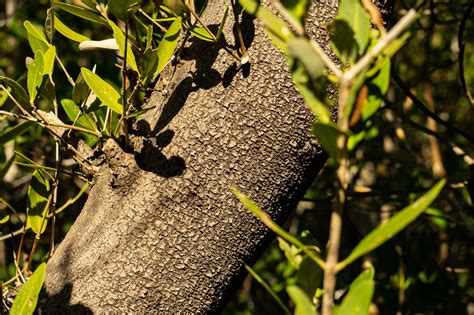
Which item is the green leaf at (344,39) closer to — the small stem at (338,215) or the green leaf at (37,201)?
the small stem at (338,215)

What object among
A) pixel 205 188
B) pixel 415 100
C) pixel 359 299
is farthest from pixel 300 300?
pixel 415 100

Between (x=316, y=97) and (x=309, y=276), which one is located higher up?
(x=316, y=97)

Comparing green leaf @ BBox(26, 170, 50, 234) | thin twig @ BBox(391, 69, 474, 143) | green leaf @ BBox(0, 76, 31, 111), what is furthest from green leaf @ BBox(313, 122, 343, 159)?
thin twig @ BBox(391, 69, 474, 143)

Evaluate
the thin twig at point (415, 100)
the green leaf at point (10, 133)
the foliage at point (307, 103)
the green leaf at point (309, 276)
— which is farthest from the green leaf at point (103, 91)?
the thin twig at point (415, 100)

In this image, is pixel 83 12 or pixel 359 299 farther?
pixel 83 12

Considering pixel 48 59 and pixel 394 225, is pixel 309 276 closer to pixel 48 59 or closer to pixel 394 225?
pixel 394 225

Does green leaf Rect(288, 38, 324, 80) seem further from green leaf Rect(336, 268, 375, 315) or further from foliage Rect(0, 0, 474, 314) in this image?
green leaf Rect(336, 268, 375, 315)

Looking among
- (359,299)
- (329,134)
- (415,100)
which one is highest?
(415,100)

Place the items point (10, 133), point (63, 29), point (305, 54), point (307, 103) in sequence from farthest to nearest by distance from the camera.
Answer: point (63, 29) → point (10, 133) → point (307, 103) → point (305, 54)
